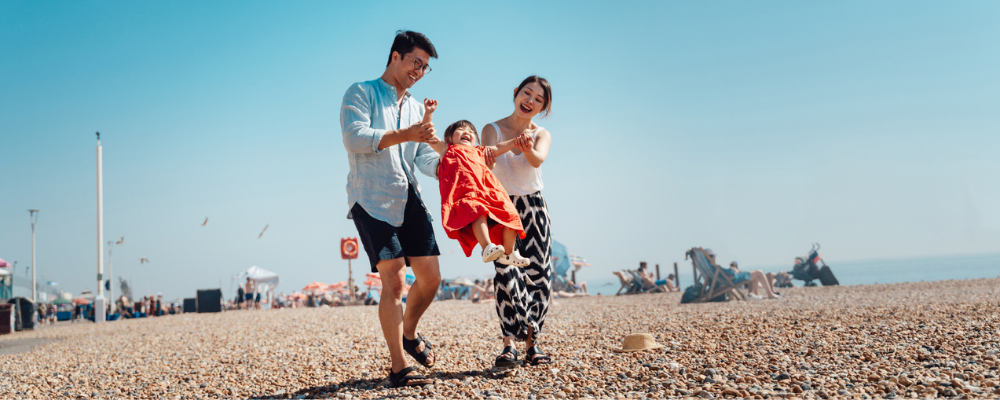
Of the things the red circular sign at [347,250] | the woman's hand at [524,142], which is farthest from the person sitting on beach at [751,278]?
the red circular sign at [347,250]

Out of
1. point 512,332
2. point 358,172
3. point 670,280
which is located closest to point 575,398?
point 512,332

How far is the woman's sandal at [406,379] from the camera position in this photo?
2836mm

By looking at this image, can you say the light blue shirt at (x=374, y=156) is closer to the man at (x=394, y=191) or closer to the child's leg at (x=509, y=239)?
the man at (x=394, y=191)

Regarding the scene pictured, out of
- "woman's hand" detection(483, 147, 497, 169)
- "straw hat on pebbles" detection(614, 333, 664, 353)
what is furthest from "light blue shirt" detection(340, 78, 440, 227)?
"straw hat on pebbles" detection(614, 333, 664, 353)

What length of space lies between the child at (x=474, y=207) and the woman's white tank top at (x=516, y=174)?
369 millimetres

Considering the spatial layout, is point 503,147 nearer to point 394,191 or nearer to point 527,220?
point 527,220

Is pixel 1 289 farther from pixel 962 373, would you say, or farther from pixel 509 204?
pixel 962 373

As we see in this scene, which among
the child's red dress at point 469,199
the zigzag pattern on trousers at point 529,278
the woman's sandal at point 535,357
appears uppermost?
the child's red dress at point 469,199

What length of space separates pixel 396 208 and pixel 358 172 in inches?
10.9

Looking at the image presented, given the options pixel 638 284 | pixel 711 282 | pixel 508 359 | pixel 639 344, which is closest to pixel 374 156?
pixel 508 359

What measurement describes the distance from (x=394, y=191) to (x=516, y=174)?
32.5 inches

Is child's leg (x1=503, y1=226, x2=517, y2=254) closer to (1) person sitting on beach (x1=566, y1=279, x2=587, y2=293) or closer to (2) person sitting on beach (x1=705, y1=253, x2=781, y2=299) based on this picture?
(2) person sitting on beach (x1=705, y1=253, x2=781, y2=299)

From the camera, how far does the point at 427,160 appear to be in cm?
321

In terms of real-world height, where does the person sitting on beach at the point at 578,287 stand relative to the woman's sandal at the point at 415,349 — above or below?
below
